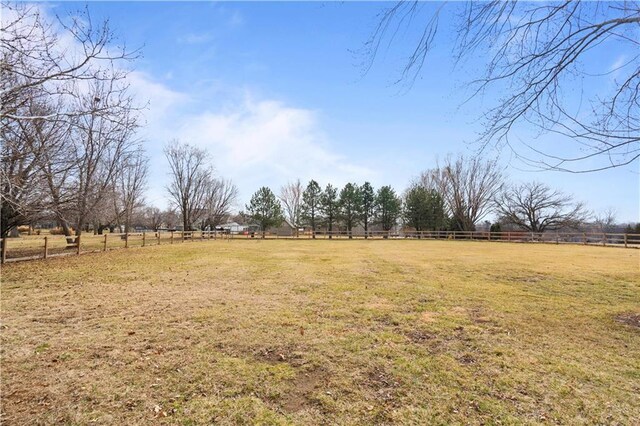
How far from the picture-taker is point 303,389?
3.38m

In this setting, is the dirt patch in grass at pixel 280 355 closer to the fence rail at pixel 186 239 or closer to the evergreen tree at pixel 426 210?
the fence rail at pixel 186 239

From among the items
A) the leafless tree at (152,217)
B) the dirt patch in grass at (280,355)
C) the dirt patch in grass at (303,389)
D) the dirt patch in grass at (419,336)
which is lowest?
the dirt patch in grass at (303,389)

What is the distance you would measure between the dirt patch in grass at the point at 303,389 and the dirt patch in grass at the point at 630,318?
539 centimetres

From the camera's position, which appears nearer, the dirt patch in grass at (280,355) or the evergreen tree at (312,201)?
the dirt patch in grass at (280,355)

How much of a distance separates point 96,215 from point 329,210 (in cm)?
3339

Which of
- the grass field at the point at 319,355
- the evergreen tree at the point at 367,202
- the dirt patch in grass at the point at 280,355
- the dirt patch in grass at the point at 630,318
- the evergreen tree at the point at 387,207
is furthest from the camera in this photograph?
the evergreen tree at the point at 367,202

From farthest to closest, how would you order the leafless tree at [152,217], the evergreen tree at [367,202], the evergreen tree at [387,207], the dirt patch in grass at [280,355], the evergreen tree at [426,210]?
the leafless tree at [152,217]
the evergreen tree at [367,202]
the evergreen tree at [387,207]
the evergreen tree at [426,210]
the dirt patch in grass at [280,355]

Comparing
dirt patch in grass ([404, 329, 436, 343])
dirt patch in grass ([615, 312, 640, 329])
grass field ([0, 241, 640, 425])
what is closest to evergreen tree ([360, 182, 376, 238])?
grass field ([0, 241, 640, 425])

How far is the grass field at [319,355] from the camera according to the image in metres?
3.00

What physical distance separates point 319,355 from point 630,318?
5.66 m

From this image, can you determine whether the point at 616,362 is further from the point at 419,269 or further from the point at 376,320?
the point at 419,269

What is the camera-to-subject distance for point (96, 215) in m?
22.0

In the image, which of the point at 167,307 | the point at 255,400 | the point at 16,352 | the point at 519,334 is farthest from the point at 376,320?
the point at 16,352

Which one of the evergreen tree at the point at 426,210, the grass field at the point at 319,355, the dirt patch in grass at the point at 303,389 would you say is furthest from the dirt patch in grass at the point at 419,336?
the evergreen tree at the point at 426,210
